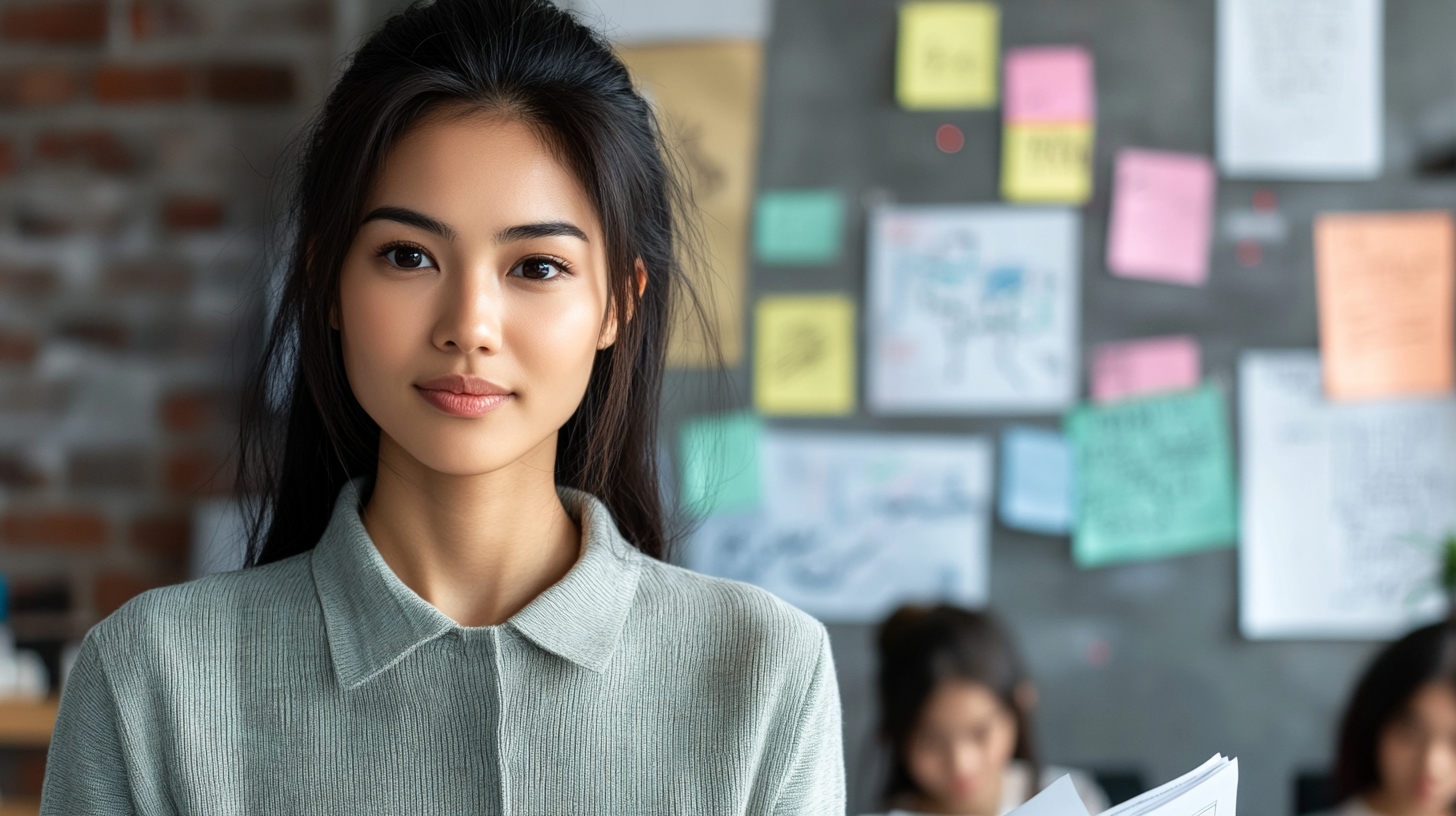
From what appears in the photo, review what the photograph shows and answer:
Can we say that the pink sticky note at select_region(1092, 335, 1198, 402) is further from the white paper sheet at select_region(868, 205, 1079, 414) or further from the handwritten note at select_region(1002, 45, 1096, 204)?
the handwritten note at select_region(1002, 45, 1096, 204)

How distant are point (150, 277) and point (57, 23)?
41 centimetres

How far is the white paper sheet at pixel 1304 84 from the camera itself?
6.07 ft

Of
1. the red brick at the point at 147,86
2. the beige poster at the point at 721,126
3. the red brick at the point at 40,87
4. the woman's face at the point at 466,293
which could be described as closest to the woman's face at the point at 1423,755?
the beige poster at the point at 721,126

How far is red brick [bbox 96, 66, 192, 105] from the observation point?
1.89m

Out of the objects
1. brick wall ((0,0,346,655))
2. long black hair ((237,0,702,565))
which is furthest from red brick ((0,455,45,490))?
long black hair ((237,0,702,565))

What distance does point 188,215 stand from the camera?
1883 millimetres

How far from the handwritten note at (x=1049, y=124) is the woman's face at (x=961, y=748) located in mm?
742

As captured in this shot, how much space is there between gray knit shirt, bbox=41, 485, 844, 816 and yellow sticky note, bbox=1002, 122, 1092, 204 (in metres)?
1.30

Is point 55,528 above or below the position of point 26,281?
below

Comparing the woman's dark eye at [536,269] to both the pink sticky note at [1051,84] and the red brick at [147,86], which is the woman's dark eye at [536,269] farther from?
the red brick at [147,86]

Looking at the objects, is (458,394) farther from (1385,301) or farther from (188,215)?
(1385,301)

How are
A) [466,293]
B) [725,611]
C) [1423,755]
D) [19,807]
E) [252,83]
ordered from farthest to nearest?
[252,83] → [19,807] → [1423,755] → [725,611] → [466,293]

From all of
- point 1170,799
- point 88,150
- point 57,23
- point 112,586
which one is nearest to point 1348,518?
point 1170,799

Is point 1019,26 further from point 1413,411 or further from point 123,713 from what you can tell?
point 123,713
